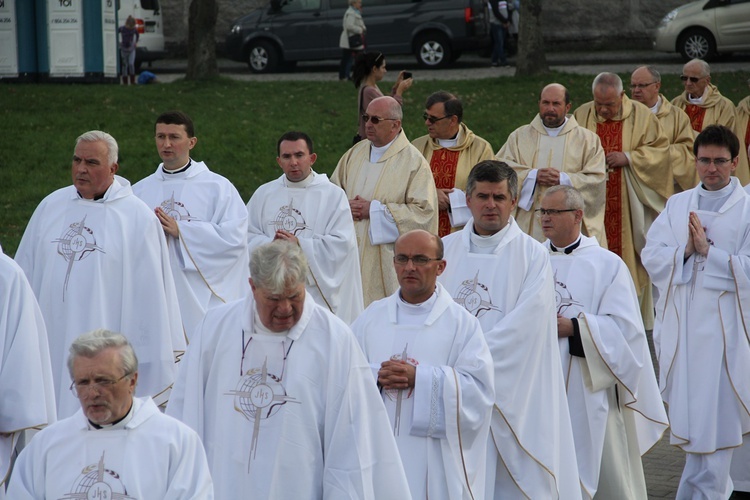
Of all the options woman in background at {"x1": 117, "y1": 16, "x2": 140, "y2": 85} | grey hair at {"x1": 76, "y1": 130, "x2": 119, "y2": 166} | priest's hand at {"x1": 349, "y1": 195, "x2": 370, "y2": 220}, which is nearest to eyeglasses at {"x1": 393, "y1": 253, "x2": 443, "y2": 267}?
grey hair at {"x1": 76, "y1": 130, "x2": 119, "y2": 166}

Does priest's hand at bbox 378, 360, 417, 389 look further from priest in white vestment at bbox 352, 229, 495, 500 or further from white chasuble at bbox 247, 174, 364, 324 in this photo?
white chasuble at bbox 247, 174, 364, 324

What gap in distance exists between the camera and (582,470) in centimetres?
742

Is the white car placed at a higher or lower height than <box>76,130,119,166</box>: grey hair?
higher

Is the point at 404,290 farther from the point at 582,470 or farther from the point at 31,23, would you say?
the point at 31,23

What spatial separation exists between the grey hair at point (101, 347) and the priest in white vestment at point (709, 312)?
14.3ft

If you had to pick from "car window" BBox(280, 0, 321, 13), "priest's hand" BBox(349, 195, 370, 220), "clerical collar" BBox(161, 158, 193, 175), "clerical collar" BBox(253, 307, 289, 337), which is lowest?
"clerical collar" BBox(253, 307, 289, 337)

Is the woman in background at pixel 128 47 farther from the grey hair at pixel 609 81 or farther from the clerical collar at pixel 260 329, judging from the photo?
the clerical collar at pixel 260 329

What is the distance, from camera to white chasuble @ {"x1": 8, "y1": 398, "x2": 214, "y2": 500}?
15.3 feet

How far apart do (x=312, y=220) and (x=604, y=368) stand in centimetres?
261

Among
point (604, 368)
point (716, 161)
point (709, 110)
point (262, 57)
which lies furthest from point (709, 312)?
point (262, 57)

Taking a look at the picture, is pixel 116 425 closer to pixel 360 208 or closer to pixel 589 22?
pixel 360 208

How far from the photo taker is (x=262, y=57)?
24766mm

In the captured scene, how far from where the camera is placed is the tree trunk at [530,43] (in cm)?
2130

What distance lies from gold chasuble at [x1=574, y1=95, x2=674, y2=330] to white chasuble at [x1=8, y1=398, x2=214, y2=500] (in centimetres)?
754
